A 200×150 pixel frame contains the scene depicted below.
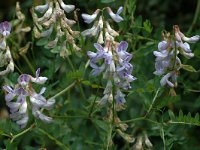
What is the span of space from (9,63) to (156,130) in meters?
0.59

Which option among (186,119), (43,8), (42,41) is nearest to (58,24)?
(43,8)

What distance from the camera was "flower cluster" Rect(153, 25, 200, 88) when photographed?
1654 millimetres

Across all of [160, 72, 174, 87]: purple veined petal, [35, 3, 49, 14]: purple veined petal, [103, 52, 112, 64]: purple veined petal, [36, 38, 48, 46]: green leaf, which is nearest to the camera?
[103, 52, 112, 64]: purple veined petal

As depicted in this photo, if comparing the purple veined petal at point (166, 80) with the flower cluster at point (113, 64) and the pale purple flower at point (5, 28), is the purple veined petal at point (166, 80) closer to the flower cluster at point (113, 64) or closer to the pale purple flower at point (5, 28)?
the flower cluster at point (113, 64)

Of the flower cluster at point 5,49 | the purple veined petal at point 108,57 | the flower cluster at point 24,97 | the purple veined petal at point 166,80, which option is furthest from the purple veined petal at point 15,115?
the purple veined petal at point 166,80

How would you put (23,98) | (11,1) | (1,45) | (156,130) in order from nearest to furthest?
(23,98) → (1,45) → (156,130) → (11,1)

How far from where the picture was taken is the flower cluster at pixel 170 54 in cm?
165

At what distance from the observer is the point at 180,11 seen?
3320mm

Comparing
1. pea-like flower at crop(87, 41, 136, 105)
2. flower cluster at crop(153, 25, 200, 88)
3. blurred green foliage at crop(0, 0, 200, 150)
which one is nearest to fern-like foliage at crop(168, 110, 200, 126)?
blurred green foliage at crop(0, 0, 200, 150)

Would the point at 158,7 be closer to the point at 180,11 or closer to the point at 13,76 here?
the point at 180,11

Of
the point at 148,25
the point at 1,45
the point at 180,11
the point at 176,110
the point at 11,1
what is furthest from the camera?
the point at 11,1

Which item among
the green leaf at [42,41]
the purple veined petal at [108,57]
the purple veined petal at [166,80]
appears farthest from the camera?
the green leaf at [42,41]

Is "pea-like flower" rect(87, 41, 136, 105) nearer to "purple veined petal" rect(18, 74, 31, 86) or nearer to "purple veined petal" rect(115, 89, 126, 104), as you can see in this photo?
"purple veined petal" rect(115, 89, 126, 104)

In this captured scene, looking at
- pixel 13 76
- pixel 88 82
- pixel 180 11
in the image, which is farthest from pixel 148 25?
pixel 180 11
